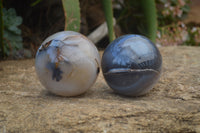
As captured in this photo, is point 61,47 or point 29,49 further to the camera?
point 29,49

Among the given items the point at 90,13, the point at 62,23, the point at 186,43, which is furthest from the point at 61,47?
the point at 186,43

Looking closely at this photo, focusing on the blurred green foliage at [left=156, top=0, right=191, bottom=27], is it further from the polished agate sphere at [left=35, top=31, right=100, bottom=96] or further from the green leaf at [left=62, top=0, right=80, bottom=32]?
the polished agate sphere at [left=35, top=31, right=100, bottom=96]

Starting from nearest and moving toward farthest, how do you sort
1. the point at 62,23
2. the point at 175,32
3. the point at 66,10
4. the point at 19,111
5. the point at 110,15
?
the point at 19,111
the point at 66,10
the point at 110,15
the point at 62,23
the point at 175,32

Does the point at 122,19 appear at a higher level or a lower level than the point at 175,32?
higher

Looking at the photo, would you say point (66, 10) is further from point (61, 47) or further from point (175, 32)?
point (175, 32)

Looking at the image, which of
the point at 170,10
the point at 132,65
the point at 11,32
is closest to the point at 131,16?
the point at 170,10

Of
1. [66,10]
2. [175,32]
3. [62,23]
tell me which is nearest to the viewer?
[66,10]

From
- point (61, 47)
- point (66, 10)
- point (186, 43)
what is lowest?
point (186, 43)
